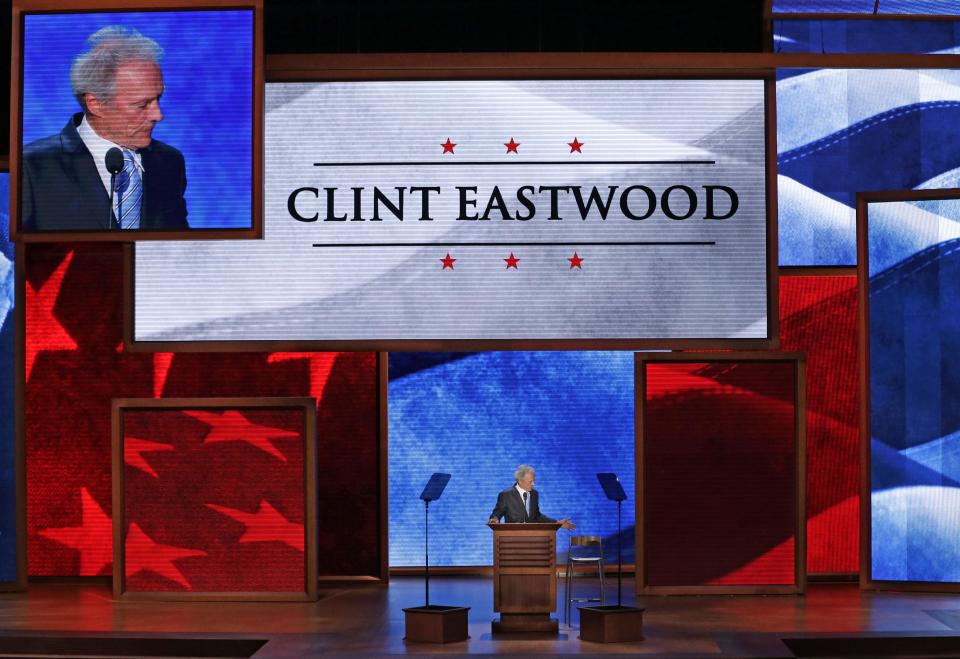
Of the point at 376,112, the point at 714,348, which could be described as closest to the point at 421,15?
the point at 376,112

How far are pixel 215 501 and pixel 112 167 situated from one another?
2430 millimetres

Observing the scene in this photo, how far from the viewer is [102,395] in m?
11.1

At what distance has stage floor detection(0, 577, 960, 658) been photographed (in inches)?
316

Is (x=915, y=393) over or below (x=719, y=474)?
over

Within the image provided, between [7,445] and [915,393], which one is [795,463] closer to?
[915,393]

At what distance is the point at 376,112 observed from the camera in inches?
385

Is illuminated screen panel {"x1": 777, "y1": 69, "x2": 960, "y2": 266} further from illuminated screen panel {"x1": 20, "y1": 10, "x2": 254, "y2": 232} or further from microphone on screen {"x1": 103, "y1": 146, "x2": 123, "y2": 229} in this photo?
microphone on screen {"x1": 103, "y1": 146, "x2": 123, "y2": 229}

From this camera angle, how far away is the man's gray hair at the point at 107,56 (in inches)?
367

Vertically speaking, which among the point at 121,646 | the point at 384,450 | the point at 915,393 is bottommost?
the point at 121,646

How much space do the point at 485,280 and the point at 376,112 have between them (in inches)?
54.5

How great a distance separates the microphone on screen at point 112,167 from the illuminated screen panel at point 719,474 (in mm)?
3833

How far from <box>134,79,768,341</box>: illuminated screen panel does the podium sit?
1656 millimetres

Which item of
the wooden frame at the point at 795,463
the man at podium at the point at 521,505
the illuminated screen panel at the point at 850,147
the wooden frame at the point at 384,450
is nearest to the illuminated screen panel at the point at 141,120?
the wooden frame at the point at 384,450

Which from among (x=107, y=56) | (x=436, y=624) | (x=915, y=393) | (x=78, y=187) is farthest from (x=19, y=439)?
(x=915, y=393)
